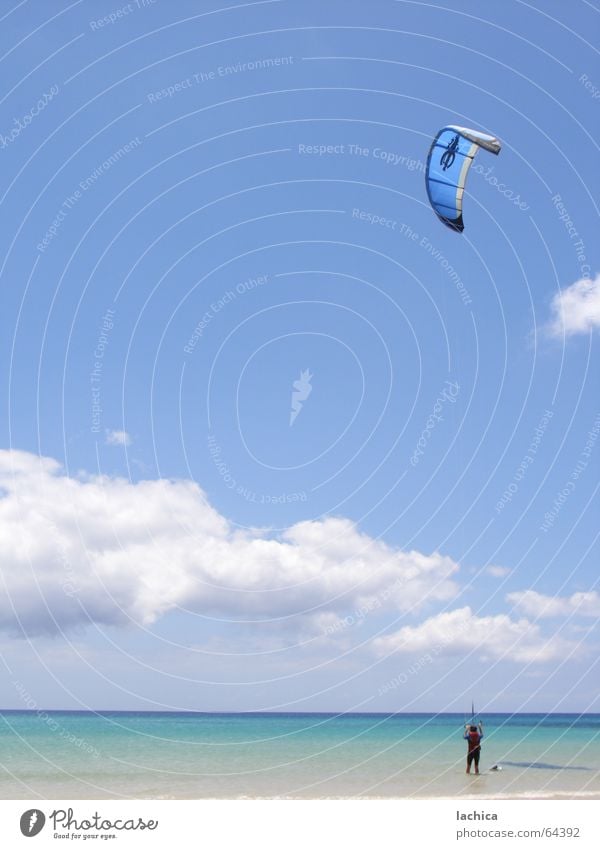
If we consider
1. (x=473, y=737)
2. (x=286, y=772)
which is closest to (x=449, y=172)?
(x=473, y=737)

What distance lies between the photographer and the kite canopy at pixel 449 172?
1870 cm

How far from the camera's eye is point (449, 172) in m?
19.0

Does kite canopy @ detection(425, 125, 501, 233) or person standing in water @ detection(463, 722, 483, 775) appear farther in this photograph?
person standing in water @ detection(463, 722, 483, 775)

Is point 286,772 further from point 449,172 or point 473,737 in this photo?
point 449,172

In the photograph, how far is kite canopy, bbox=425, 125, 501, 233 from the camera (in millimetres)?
18703

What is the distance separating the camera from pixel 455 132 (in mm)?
18594

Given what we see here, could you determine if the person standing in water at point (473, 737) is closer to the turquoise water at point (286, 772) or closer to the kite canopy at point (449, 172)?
the turquoise water at point (286, 772)

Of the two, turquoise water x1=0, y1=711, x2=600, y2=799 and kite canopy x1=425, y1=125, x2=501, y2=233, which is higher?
kite canopy x1=425, y1=125, x2=501, y2=233

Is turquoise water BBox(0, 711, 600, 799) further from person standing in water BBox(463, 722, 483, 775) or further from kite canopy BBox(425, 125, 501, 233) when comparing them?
kite canopy BBox(425, 125, 501, 233)

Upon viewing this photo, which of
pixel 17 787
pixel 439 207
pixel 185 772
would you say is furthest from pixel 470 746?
pixel 439 207

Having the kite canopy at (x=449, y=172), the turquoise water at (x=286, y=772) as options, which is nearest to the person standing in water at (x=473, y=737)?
the turquoise water at (x=286, y=772)

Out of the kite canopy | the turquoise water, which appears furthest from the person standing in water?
the kite canopy
